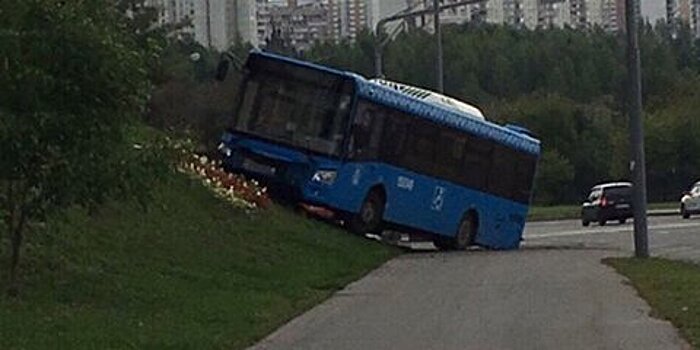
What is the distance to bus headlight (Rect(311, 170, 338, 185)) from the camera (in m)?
35.3

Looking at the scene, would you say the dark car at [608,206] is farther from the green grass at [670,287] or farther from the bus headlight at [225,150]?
the green grass at [670,287]

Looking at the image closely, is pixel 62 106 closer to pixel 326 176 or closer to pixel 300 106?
pixel 326 176

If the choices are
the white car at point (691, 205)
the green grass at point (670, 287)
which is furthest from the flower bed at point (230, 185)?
the white car at point (691, 205)

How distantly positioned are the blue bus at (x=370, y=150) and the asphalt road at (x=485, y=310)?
2.72 metres

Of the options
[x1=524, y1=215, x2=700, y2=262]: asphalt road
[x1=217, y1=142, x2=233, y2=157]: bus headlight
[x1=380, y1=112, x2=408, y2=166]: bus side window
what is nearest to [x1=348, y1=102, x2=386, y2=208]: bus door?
[x1=380, y1=112, x2=408, y2=166]: bus side window

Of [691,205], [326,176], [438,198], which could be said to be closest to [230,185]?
[326,176]

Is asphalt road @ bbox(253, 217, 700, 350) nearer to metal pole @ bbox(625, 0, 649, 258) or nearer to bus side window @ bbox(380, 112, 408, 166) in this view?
metal pole @ bbox(625, 0, 649, 258)

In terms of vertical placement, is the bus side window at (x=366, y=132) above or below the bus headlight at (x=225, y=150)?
above

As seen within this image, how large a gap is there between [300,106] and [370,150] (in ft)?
5.52

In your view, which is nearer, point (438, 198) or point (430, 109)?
point (430, 109)

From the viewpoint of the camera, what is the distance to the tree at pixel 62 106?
18062 millimetres

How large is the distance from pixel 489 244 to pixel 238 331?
70.9ft

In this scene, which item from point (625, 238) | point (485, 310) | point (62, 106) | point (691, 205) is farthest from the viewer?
point (691, 205)

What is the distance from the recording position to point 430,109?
37.4m
